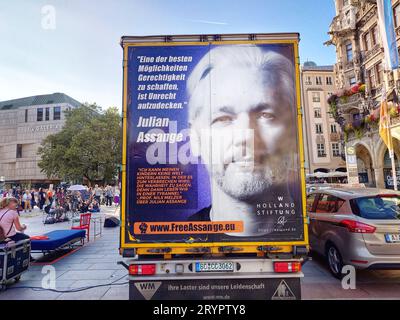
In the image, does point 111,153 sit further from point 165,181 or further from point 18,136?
point 18,136

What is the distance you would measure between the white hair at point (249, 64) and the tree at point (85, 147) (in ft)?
107

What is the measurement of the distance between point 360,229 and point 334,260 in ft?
3.58

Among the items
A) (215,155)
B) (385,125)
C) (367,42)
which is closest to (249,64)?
(215,155)

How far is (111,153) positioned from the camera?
3853cm

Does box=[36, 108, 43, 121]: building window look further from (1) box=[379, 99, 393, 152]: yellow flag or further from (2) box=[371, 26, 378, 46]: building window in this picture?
(1) box=[379, 99, 393, 152]: yellow flag

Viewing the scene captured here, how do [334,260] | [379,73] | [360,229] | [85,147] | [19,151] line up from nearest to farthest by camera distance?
1. [360,229]
2. [334,260]
3. [379,73]
4. [85,147]
5. [19,151]

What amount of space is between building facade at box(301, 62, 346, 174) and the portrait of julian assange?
4603cm

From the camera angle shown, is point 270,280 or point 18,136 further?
point 18,136

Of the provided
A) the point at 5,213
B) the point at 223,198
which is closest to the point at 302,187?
the point at 223,198

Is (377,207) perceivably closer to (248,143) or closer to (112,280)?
(248,143)

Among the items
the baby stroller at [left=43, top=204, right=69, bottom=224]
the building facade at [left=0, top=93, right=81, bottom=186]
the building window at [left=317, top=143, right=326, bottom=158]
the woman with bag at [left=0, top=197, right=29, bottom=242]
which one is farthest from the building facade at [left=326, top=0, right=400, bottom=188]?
the building facade at [left=0, top=93, right=81, bottom=186]

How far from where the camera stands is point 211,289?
12.4 feet
